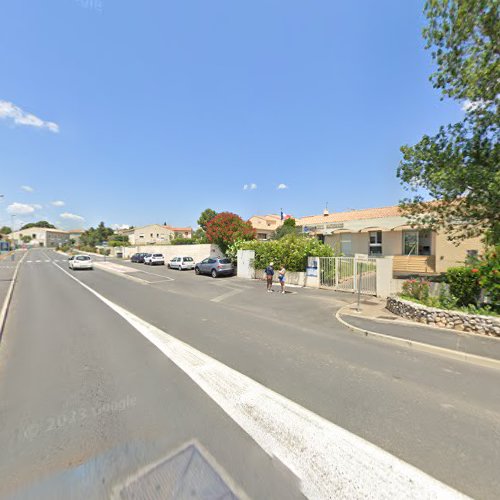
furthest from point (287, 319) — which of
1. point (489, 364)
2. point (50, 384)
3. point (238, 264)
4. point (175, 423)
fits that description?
point (238, 264)

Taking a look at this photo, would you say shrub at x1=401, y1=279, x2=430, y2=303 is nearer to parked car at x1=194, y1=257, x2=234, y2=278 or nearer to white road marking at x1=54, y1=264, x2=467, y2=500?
white road marking at x1=54, y1=264, x2=467, y2=500

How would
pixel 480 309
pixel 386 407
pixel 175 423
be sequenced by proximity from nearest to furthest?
pixel 175 423
pixel 386 407
pixel 480 309

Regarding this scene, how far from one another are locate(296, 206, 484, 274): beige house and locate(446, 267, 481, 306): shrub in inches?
324

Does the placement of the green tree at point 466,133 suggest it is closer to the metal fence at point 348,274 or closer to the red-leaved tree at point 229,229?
the metal fence at point 348,274

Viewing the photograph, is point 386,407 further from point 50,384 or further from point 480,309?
point 480,309

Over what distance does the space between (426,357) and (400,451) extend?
126 inches

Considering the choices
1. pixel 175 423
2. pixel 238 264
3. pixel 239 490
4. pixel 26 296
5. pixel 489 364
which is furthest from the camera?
pixel 238 264

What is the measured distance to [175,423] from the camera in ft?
10.0

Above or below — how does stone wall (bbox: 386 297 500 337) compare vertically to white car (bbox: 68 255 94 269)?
below

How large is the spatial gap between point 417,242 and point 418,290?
12.9 metres

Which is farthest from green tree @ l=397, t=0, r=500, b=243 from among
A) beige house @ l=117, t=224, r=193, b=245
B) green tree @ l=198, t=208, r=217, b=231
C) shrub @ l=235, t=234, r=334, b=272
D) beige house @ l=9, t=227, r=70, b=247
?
beige house @ l=9, t=227, r=70, b=247

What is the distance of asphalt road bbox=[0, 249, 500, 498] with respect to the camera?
2.41 meters

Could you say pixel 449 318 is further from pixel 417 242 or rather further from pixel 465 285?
pixel 417 242

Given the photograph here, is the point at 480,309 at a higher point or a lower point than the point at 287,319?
higher
